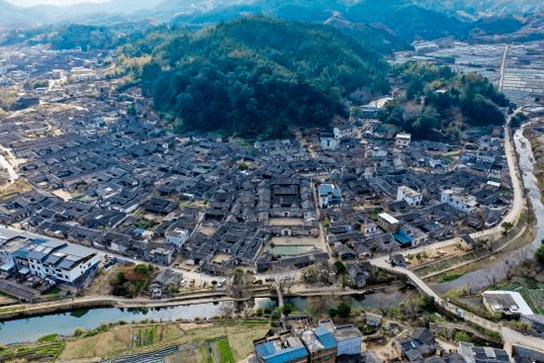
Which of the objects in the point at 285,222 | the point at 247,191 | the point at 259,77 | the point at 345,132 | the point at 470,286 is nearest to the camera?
the point at 470,286

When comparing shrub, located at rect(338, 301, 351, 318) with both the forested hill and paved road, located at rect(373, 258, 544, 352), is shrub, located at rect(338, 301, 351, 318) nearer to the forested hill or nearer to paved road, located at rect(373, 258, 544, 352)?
paved road, located at rect(373, 258, 544, 352)

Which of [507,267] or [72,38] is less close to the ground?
[72,38]

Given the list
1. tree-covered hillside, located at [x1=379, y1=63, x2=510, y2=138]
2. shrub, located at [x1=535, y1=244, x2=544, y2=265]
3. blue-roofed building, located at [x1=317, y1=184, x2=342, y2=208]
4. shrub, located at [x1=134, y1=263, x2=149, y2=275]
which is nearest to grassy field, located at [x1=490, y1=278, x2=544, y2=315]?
shrub, located at [x1=535, y1=244, x2=544, y2=265]

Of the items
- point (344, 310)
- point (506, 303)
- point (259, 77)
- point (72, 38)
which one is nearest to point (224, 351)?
point (344, 310)

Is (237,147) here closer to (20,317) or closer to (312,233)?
(312,233)

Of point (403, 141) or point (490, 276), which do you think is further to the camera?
point (403, 141)

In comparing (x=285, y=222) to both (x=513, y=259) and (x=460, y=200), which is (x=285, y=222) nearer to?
Answer: (x=460, y=200)
